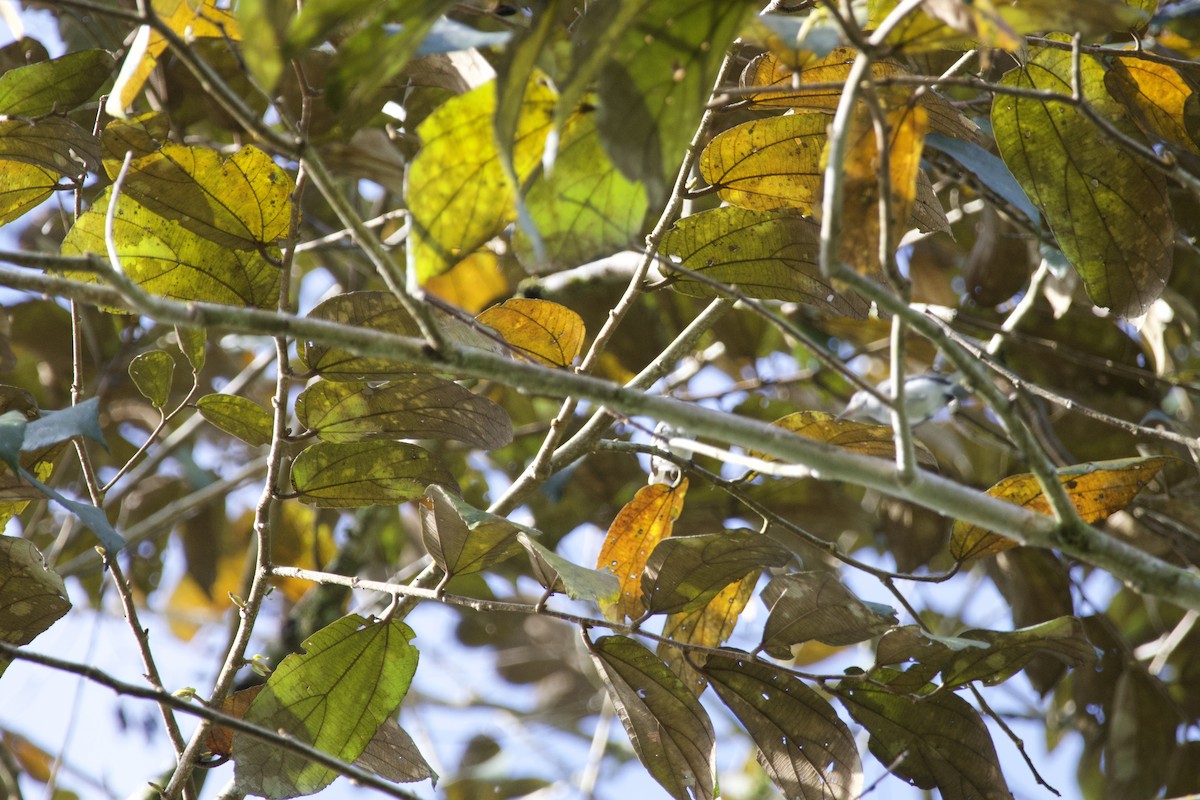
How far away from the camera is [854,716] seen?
0.83 metres

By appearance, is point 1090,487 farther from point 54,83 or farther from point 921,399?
point 54,83

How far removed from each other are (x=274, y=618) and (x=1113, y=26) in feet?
6.25

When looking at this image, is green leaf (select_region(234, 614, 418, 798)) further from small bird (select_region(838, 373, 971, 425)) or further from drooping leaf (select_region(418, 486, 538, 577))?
small bird (select_region(838, 373, 971, 425))

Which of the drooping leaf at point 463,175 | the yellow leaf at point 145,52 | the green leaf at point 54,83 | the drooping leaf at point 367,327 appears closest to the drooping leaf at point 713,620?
the drooping leaf at point 367,327

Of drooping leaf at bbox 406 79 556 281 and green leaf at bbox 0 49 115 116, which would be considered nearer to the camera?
drooping leaf at bbox 406 79 556 281

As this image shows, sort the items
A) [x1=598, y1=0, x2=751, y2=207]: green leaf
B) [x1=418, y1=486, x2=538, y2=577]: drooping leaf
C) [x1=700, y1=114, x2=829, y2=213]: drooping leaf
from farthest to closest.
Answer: [x1=700, y1=114, x2=829, y2=213]: drooping leaf < [x1=418, y1=486, x2=538, y2=577]: drooping leaf < [x1=598, y1=0, x2=751, y2=207]: green leaf

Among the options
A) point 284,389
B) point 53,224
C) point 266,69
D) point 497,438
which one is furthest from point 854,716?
point 53,224

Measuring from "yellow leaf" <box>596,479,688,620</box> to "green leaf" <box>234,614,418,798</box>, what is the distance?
0.60 ft

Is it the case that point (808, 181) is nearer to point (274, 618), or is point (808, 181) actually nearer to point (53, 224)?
point (53, 224)

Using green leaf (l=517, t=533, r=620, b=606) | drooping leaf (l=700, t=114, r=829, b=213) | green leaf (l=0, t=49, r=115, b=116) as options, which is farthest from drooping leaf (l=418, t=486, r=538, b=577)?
green leaf (l=0, t=49, r=115, b=116)

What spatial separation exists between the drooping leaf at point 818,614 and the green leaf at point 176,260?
48 centimetres

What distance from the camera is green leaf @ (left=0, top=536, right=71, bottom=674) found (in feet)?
2.46

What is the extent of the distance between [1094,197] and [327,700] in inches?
30.6

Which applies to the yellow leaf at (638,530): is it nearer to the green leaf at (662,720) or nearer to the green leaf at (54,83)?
the green leaf at (662,720)
